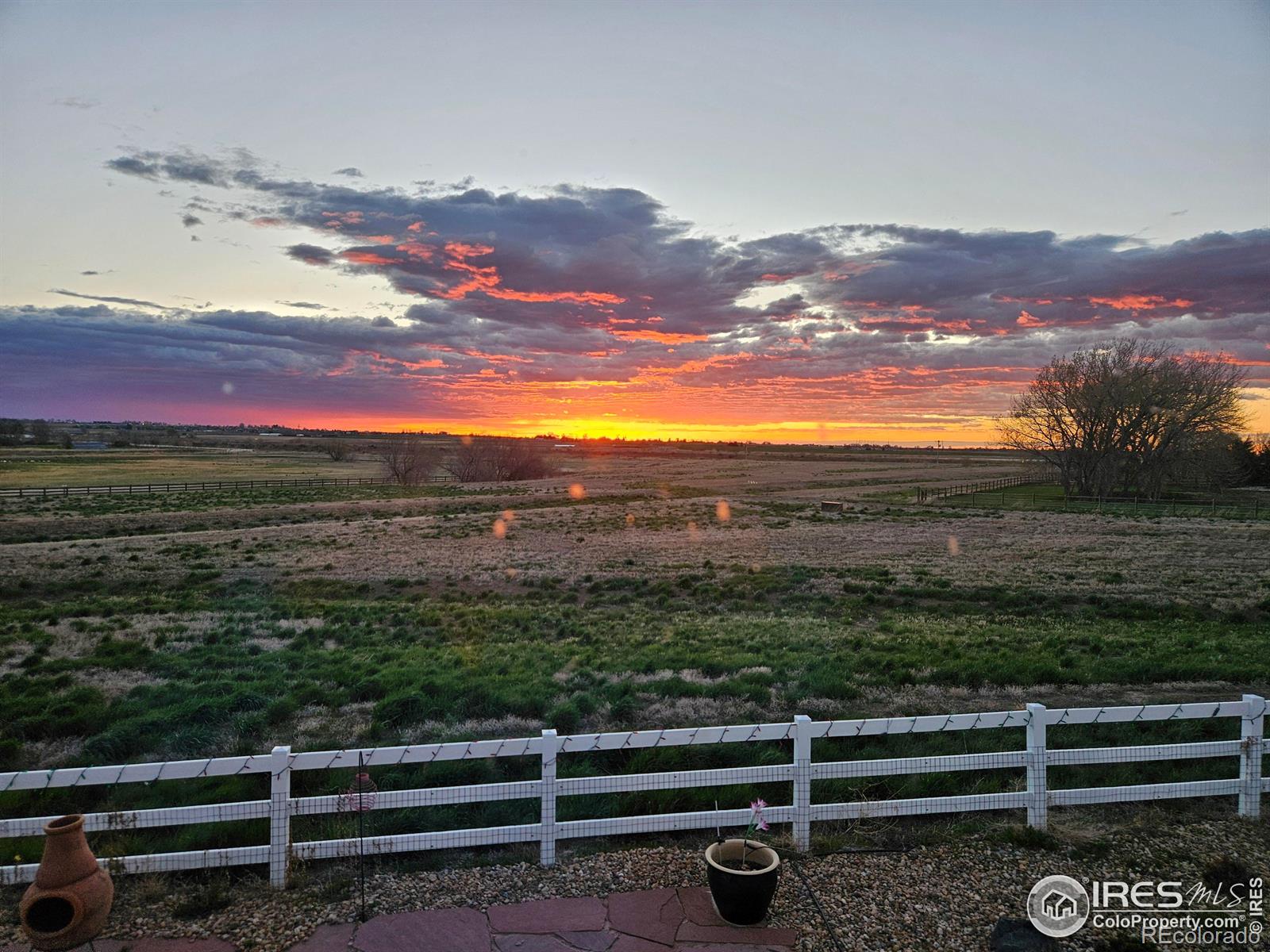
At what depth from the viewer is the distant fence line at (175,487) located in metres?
56.2

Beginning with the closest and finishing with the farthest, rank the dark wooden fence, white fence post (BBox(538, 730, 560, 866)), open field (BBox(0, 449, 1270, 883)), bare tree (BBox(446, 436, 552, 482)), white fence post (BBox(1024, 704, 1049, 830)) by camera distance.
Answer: white fence post (BBox(538, 730, 560, 866)) < white fence post (BBox(1024, 704, 1049, 830)) < open field (BBox(0, 449, 1270, 883)) < the dark wooden fence < bare tree (BBox(446, 436, 552, 482))

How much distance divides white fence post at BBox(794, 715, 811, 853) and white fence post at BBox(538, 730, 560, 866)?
2.12m

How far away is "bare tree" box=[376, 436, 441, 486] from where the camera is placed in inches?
3095

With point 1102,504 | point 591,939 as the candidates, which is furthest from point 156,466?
point 591,939

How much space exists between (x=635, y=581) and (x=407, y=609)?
23.8ft

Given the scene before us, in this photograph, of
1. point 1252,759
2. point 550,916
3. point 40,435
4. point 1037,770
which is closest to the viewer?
point 550,916

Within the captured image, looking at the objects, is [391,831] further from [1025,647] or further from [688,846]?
[1025,647]

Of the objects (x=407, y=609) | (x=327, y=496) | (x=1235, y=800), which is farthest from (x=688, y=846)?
(x=327, y=496)

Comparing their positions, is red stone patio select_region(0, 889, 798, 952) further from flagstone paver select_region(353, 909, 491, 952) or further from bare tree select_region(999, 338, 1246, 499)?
bare tree select_region(999, 338, 1246, 499)

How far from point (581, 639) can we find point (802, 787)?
9108 mm

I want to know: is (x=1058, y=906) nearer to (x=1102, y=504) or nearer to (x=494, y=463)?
(x=1102, y=504)

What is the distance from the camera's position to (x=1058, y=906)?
5348mm

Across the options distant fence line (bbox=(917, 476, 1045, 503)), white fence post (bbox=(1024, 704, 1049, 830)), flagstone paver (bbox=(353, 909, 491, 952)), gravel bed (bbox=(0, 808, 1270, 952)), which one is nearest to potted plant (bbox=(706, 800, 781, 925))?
gravel bed (bbox=(0, 808, 1270, 952))

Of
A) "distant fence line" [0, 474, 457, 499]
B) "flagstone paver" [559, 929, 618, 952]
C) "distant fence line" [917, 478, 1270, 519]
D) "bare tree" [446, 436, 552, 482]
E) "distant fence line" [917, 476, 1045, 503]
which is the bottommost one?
"distant fence line" [917, 478, 1270, 519]
